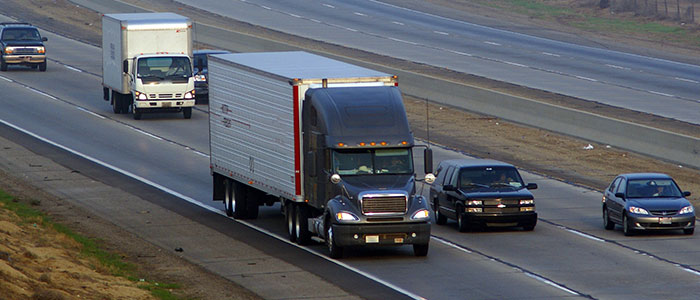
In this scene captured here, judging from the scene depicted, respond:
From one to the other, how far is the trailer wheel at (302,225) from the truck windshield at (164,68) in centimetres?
2141

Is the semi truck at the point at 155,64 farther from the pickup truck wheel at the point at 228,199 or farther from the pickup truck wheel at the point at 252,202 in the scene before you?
the pickup truck wheel at the point at 252,202

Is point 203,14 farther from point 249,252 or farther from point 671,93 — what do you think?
point 249,252

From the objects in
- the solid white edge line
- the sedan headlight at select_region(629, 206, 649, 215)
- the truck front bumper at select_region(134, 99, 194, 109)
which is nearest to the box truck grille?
the solid white edge line

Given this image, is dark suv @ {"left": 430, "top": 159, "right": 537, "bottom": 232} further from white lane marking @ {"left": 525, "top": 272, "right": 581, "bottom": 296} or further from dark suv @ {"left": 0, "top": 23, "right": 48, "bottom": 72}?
dark suv @ {"left": 0, "top": 23, "right": 48, "bottom": 72}

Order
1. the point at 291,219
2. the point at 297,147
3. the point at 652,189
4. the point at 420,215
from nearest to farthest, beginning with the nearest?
the point at 420,215 < the point at 297,147 < the point at 291,219 < the point at 652,189

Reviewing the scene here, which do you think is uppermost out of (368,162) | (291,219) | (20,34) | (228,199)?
(368,162)

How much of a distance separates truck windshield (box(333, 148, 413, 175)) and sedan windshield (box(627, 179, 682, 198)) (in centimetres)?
626

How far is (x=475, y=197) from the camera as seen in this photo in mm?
27594

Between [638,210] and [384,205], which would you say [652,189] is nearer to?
[638,210]

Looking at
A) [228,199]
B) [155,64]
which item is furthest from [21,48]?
[228,199]

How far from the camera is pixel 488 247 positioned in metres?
26.0

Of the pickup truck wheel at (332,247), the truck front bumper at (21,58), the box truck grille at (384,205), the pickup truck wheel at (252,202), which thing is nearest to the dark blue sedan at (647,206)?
the box truck grille at (384,205)

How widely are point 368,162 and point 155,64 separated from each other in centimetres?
2395

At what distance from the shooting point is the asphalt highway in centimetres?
2175
